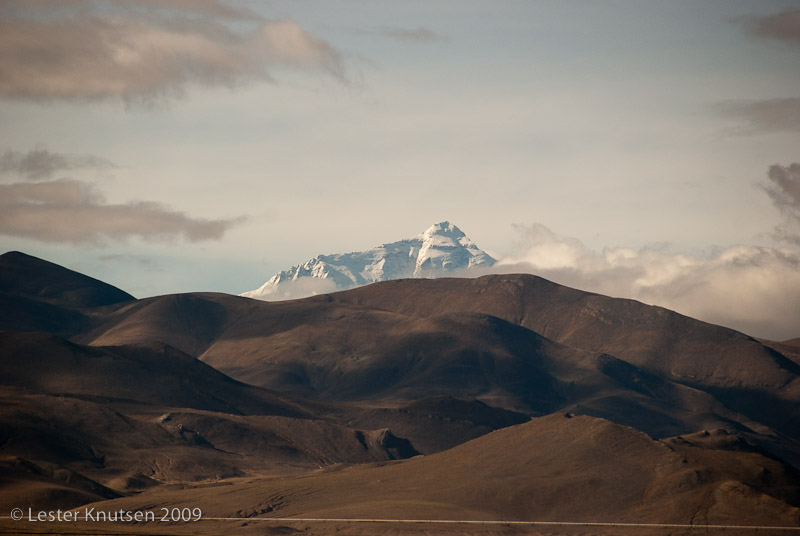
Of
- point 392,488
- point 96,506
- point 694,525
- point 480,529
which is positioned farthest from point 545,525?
point 96,506

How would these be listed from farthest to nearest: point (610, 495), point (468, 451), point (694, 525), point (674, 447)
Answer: point (468, 451), point (674, 447), point (610, 495), point (694, 525)

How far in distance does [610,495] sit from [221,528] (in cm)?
5778

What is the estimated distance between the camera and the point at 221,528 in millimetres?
164625

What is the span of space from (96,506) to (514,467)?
67.7 meters

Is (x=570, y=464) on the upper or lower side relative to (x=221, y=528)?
upper

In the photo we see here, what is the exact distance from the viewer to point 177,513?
17500cm

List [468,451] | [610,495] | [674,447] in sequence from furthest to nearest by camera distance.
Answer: [468,451] → [674,447] → [610,495]

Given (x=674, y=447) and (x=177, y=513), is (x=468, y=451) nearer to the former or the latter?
(x=674, y=447)

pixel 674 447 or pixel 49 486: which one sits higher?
pixel 674 447

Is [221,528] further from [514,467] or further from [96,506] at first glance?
[514,467]

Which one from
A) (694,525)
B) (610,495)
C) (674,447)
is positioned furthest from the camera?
(674,447)

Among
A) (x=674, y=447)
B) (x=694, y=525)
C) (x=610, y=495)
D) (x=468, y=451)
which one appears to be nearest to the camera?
(x=694, y=525)

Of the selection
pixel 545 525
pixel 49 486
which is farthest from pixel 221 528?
pixel 545 525

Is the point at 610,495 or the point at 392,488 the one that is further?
the point at 392,488
